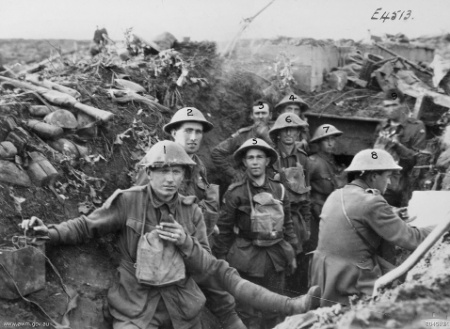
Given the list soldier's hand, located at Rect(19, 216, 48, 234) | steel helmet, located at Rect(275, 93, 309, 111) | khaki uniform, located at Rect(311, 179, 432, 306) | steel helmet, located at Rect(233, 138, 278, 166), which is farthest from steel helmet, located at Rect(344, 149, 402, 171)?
steel helmet, located at Rect(275, 93, 309, 111)

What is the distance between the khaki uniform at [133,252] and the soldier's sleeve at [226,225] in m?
1.62

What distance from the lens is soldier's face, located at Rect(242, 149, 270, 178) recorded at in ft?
21.5

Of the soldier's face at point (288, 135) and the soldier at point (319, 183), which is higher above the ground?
the soldier's face at point (288, 135)

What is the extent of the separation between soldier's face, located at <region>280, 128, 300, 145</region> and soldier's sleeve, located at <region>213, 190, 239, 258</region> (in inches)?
61.4

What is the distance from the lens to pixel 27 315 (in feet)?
14.7

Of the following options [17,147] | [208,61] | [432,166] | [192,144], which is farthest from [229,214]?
[208,61]

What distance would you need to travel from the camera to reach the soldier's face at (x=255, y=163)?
21.5 ft

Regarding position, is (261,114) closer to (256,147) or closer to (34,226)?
(256,147)

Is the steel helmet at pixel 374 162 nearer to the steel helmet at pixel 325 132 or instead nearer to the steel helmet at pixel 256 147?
the steel helmet at pixel 256 147

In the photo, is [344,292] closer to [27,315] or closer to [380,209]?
[380,209]

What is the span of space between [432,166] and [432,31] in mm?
5023

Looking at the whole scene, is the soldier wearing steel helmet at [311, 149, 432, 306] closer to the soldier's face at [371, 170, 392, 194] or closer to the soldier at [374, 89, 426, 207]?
the soldier's face at [371, 170, 392, 194]

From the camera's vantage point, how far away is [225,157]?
7.91 metres

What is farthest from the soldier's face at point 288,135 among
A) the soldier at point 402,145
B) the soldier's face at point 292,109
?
the soldier at point 402,145
